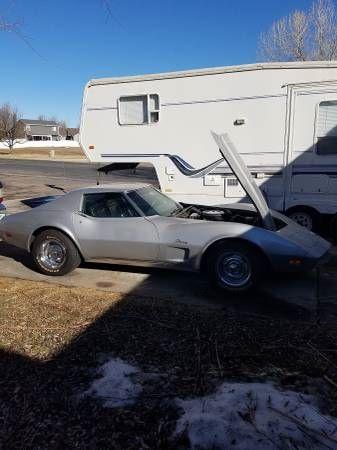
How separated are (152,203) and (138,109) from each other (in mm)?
3738

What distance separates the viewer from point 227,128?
8.34 meters

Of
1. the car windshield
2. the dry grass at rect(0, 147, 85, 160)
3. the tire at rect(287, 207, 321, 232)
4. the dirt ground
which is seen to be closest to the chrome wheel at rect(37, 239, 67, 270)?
the dirt ground

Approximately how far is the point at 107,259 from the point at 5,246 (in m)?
3.18

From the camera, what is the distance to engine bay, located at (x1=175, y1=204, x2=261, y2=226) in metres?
5.98

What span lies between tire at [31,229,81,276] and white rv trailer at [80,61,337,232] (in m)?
3.55

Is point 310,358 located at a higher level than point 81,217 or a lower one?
lower

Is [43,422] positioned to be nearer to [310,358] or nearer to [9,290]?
[310,358]

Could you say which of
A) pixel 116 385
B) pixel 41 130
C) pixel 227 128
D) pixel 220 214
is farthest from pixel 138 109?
pixel 41 130

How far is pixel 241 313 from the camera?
4.54 metres

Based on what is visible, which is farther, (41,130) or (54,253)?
(41,130)

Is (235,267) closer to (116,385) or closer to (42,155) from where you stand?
(116,385)

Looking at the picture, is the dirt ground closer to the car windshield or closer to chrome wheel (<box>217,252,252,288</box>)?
chrome wheel (<box>217,252,252,288</box>)

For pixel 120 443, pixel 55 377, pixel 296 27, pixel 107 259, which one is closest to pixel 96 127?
pixel 107 259

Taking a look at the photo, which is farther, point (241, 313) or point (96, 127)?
point (96, 127)
